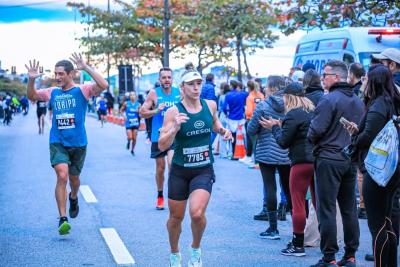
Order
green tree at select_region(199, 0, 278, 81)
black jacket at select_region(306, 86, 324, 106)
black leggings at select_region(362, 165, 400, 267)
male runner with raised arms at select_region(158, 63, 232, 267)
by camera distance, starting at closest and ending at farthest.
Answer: black leggings at select_region(362, 165, 400, 267) < male runner with raised arms at select_region(158, 63, 232, 267) < black jacket at select_region(306, 86, 324, 106) < green tree at select_region(199, 0, 278, 81)

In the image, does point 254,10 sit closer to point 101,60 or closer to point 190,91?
point 190,91

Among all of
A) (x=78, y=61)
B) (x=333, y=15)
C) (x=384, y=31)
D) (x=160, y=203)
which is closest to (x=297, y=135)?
(x=78, y=61)

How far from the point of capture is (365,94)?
6.37m

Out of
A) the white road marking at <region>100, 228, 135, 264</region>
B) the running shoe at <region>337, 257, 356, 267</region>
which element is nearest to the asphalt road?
the white road marking at <region>100, 228, 135, 264</region>

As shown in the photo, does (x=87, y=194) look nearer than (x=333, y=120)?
No

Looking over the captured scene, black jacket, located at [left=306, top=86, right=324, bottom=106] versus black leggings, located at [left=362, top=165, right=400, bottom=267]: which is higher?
black jacket, located at [left=306, top=86, right=324, bottom=106]

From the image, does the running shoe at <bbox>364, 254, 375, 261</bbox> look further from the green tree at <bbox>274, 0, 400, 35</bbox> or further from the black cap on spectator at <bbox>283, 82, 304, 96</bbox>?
the green tree at <bbox>274, 0, 400, 35</bbox>

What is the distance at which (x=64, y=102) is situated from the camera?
902 cm

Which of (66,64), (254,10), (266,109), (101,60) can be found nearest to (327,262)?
(266,109)

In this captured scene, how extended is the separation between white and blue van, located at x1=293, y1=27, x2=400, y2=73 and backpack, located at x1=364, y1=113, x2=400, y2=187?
7196 millimetres

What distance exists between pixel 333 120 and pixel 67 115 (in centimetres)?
344

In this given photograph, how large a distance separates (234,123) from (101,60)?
133 feet

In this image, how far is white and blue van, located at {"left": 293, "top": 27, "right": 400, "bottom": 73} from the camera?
1298 cm

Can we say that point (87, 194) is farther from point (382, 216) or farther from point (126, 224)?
point (382, 216)
